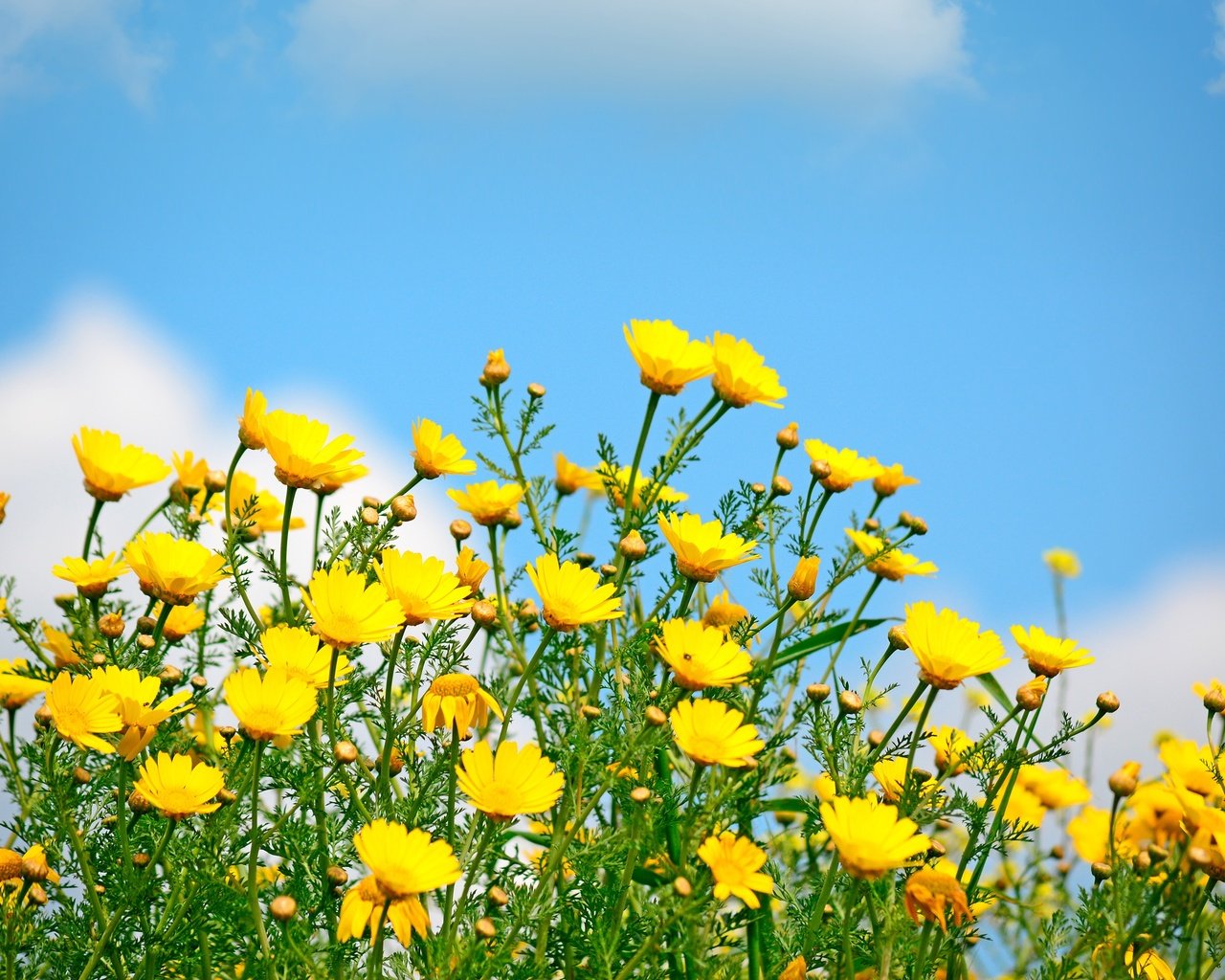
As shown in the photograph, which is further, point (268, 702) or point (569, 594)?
point (569, 594)

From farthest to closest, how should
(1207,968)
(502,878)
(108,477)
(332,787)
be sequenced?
(108,477) < (1207,968) < (332,787) < (502,878)

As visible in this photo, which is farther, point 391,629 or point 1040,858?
point 1040,858

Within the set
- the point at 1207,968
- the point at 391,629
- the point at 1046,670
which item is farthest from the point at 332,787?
the point at 1207,968

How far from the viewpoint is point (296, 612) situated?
2.33m

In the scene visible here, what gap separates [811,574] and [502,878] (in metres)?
0.72

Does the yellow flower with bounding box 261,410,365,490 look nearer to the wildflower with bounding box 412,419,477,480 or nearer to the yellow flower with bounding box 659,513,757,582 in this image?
the wildflower with bounding box 412,419,477,480

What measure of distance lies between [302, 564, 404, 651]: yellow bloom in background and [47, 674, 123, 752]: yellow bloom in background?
35cm

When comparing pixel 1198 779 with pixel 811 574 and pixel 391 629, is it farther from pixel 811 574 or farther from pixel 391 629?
pixel 391 629

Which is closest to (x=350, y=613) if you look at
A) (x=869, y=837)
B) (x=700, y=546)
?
(x=700, y=546)

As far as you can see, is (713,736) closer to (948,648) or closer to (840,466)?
(948,648)

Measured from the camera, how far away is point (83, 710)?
1.70m

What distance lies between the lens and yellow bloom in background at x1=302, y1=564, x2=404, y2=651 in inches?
63.2

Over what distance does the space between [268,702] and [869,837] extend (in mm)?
819

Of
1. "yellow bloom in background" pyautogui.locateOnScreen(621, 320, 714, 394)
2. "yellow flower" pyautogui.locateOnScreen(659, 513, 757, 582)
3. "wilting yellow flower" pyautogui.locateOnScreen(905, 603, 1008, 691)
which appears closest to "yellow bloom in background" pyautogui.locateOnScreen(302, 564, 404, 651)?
"yellow flower" pyautogui.locateOnScreen(659, 513, 757, 582)
